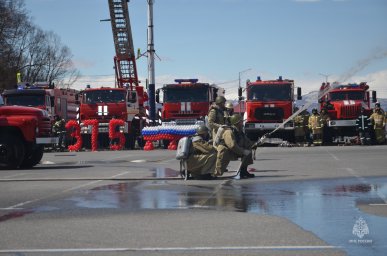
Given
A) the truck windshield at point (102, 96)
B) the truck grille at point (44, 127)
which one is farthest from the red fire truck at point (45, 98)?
the truck grille at point (44, 127)

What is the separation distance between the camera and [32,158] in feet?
78.1

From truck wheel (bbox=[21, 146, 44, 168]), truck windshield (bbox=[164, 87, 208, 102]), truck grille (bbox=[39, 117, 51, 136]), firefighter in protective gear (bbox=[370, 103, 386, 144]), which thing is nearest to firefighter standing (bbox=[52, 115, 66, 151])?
truck windshield (bbox=[164, 87, 208, 102])

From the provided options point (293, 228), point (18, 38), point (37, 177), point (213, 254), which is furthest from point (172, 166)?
point (18, 38)

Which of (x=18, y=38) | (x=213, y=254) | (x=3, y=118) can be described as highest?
(x=18, y=38)

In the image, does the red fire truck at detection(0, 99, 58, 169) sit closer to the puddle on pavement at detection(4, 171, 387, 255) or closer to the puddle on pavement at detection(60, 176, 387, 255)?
the puddle on pavement at detection(4, 171, 387, 255)

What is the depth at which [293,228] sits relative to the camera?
30.5ft

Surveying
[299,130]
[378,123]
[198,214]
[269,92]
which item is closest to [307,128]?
[299,130]

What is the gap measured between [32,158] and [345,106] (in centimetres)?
2003

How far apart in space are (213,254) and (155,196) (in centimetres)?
584

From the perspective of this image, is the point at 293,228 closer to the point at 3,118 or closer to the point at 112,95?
the point at 3,118

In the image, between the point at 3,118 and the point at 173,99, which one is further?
the point at 173,99

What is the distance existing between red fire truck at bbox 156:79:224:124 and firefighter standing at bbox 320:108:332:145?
5240mm

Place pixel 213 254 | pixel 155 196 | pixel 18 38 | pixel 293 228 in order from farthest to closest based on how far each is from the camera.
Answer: pixel 18 38, pixel 155 196, pixel 293 228, pixel 213 254

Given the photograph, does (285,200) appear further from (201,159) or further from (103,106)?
(103,106)
